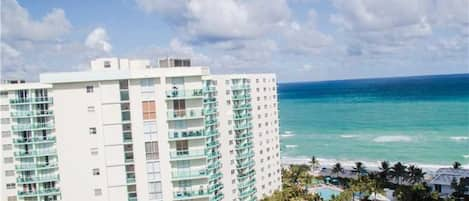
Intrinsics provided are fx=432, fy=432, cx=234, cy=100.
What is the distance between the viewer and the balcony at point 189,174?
29109 millimetres

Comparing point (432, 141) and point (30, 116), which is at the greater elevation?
point (30, 116)

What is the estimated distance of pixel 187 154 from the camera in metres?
29.6

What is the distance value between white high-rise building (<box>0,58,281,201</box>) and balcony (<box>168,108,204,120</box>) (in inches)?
2.7

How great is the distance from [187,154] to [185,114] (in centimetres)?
275

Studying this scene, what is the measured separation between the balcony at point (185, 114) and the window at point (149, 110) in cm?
107

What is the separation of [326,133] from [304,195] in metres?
73.4

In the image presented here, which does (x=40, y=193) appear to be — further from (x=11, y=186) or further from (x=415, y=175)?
(x=415, y=175)

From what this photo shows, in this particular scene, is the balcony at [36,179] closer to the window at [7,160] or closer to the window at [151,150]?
the window at [7,160]

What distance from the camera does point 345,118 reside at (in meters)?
133

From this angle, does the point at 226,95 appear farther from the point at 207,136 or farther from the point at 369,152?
the point at 369,152

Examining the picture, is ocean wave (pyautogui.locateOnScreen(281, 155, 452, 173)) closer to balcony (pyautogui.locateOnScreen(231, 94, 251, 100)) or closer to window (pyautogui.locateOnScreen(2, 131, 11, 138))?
balcony (pyautogui.locateOnScreen(231, 94, 251, 100))

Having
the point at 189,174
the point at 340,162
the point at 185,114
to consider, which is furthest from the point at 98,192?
the point at 340,162

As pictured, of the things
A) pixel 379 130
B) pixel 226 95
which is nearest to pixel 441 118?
pixel 379 130

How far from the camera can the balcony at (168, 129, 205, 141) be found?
1137 inches
